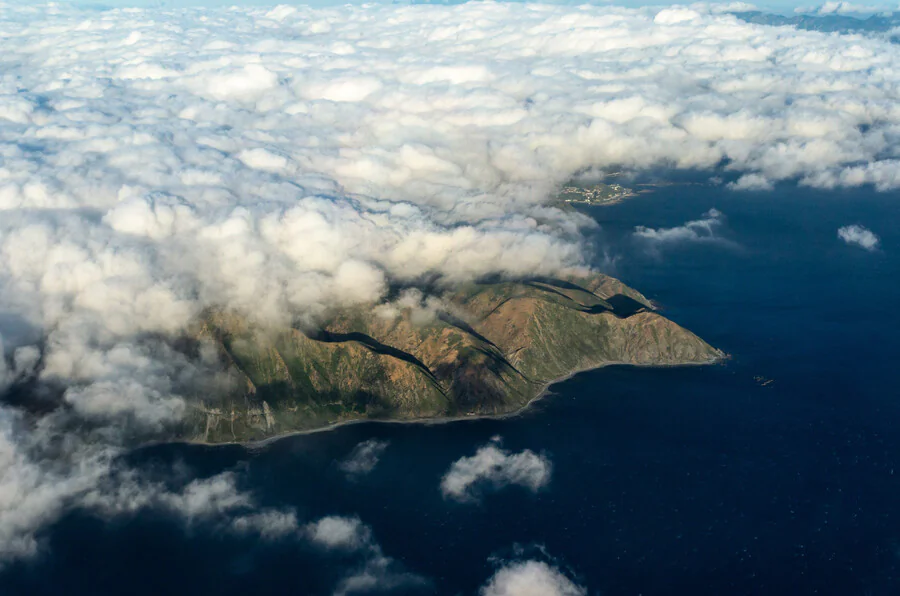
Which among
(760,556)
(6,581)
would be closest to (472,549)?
(760,556)

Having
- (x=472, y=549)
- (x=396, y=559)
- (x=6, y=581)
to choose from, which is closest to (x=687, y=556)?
(x=472, y=549)

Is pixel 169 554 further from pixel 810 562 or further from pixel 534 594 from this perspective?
pixel 810 562

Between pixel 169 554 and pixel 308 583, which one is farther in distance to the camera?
pixel 169 554

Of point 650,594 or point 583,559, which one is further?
point 583,559

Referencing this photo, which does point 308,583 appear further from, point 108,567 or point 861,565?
point 861,565

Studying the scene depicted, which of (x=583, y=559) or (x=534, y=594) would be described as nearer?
(x=534, y=594)

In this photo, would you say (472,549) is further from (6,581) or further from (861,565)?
(6,581)

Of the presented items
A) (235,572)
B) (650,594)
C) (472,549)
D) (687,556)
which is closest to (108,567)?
(235,572)
